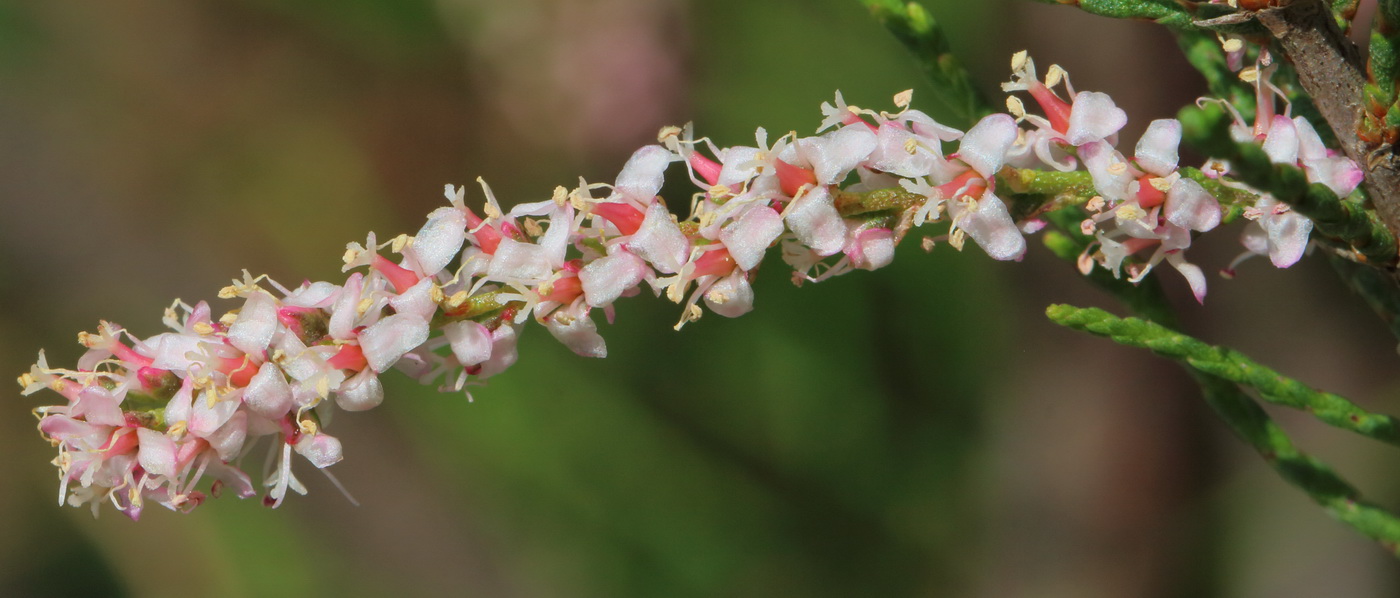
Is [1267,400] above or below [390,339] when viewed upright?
below

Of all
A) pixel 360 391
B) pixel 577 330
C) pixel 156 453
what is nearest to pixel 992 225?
pixel 577 330

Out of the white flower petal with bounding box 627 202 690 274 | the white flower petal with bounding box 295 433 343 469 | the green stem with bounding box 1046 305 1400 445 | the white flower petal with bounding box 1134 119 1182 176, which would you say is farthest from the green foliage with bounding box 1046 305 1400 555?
the white flower petal with bounding box 295 433 343 469

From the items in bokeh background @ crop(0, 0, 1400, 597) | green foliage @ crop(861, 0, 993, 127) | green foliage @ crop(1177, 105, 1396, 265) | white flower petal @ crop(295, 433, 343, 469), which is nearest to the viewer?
green foliage @ crop(1177, 105, 1396, 265)

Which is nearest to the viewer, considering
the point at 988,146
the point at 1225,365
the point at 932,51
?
the point at 988,146

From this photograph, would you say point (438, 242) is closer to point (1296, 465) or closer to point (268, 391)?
point (268, 391)

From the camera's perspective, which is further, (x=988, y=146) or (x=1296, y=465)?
(x=1296, y=465)

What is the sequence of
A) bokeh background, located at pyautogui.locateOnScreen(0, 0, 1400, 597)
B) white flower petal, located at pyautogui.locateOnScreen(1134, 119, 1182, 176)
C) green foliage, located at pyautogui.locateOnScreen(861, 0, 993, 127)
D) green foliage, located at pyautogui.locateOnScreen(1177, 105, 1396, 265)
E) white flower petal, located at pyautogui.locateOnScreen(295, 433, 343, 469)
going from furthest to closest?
bokeh background, located at pyautogui.locateOnScreen(0, 0, 1400, 597), green foliage, located at pyautogui.locateOnScreen(861, 0, 993, 127), white flower petal, located at pyautogui.locateOnScreen(295, 433, 343, 469), white flower petal, located at pyautogui.locateOnScreen(1134, 119, 1182, 176), green foliage, located at pyautogui.locateOnScreen(1177, 105, 1396, 265)

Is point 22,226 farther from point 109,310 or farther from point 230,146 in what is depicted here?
point 230,146

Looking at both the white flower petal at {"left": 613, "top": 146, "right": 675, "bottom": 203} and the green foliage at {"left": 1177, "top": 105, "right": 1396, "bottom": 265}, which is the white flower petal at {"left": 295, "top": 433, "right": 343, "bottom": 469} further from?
the green foliage at {"left": 1177, "top": 105, "right": 1396, "bottom": 265}
